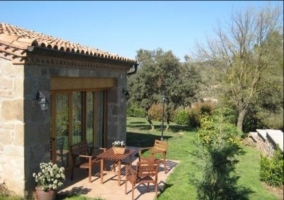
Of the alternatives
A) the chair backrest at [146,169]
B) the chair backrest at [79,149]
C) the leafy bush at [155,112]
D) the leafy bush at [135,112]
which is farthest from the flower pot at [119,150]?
the leafy bush at [135,112]

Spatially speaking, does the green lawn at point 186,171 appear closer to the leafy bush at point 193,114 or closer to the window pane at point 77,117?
the window pane at point 77,117

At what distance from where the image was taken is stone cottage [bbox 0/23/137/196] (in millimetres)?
6203

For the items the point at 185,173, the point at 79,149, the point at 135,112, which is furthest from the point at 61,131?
the point at 135,112

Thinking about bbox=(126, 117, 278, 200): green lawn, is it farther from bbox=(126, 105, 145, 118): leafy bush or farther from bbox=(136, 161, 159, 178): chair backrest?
bbox=(126, 105, 145, 118): leafy bush

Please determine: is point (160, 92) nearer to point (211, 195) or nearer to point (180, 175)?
point (180, 175)

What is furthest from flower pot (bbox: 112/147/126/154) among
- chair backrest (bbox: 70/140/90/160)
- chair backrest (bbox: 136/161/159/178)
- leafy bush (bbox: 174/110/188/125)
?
leafy bush (bbox: 174/110/188/125)

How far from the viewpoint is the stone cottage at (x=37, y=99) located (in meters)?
6.20

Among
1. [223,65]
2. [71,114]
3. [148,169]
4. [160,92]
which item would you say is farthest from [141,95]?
[148,169]

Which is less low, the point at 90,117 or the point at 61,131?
the point at 90,117

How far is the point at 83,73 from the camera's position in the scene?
852 centimetres

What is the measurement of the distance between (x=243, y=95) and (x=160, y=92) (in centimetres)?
486

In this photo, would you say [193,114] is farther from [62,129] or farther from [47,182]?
[47,182]

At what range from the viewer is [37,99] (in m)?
6.61

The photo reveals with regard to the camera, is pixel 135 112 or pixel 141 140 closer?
pixel 141 140
